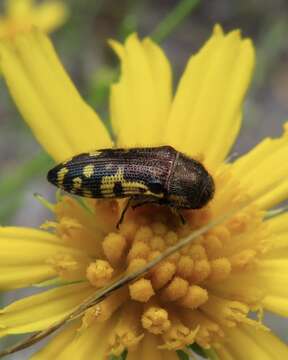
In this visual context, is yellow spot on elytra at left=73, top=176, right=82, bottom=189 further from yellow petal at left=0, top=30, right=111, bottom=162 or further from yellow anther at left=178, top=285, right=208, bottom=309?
yellow anther at left=178, top=285, right=208, bottom=309

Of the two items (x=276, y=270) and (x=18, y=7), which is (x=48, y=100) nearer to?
(x=276, y=270)

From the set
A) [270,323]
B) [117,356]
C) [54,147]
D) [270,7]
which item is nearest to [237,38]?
[54,147]

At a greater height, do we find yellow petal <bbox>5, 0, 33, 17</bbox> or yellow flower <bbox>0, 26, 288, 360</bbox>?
yellow petal <bbox>5, 0, 33, 17</bbox>

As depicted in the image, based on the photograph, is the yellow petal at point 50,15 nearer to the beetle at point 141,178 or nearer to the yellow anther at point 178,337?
the beetle at point 141,178

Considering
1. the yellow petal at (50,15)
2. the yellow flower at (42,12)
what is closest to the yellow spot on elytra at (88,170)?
the yellow flower at (42,12)

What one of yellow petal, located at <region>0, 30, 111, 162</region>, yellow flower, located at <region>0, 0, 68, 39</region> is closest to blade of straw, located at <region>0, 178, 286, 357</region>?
yellow petal, located at <region>0, 30, 111, 162</region>

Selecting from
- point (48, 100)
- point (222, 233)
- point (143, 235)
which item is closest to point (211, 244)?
point (222, 233)
